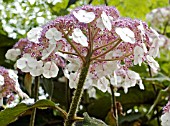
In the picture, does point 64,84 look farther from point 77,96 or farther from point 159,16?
point 77,96

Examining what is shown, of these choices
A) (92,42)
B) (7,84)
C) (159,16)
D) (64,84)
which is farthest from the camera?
(159,16)

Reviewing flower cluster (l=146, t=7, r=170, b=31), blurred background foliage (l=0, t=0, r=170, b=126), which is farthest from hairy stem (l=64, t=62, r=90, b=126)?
flower cluster (l=146, t=7, r=170, b=31)

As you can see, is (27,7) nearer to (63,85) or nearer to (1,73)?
(63,85)

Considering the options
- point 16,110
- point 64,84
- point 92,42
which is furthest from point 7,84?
point 64,84

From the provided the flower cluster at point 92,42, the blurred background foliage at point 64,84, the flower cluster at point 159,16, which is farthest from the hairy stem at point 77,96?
the flower cluster at point 159,16

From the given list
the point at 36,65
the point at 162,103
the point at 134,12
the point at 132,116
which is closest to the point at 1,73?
the point at 36,65

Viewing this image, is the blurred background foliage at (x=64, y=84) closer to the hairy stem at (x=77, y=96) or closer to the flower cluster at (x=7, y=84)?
the flower cluster at (x=7, y=84)

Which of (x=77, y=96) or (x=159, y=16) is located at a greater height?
(x=159, y=16)
